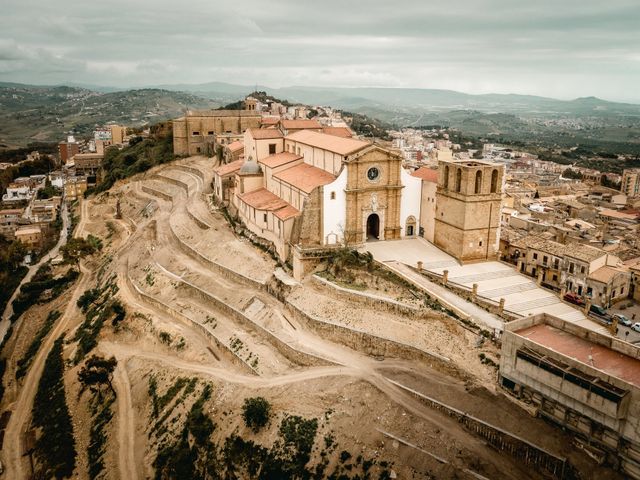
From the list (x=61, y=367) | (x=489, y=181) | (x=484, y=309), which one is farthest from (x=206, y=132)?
(x=484, y=309)

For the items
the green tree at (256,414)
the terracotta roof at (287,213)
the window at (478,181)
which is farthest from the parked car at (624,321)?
the green tree at (256,414)

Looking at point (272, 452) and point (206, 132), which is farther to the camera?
point (206, 132)

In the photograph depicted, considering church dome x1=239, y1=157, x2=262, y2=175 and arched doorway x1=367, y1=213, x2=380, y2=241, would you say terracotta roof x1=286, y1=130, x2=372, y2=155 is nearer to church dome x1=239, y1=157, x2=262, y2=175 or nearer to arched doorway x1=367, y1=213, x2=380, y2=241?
church dome x1=239, y1=157, x2=262, y2=175

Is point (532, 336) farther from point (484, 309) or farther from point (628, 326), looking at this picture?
point (628, 326)

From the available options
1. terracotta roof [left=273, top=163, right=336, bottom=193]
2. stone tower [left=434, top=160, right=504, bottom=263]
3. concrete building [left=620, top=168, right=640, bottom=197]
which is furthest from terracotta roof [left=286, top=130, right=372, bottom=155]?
concrete building [left=620, top=168, right=640, bottom=197]

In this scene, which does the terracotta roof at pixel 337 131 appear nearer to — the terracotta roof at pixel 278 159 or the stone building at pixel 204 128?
the terracotta roof at pixel 278 159

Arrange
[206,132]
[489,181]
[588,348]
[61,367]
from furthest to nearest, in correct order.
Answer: [206,132] → [61,367] → [489,181] → [588,348]

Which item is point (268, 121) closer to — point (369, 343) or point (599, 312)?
point (369, 343)
